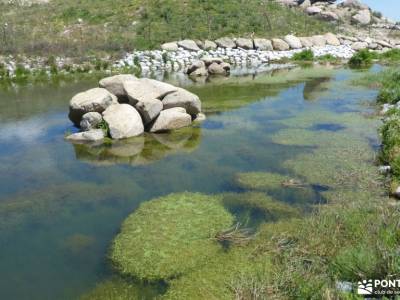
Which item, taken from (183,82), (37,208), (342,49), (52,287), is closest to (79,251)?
(52,287)

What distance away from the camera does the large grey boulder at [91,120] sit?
57.4ft

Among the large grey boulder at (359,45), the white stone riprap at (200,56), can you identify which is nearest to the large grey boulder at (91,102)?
the white stone riprap at (200,56)

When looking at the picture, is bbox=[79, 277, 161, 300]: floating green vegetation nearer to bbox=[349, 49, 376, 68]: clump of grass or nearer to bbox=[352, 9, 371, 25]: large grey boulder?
bbox=[349, 49, 376, 68]: clump of grass

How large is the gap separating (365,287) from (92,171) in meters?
9.77

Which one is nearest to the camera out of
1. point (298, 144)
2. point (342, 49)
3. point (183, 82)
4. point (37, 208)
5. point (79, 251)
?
point (79, 251)

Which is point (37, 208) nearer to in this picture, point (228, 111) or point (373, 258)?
point (373, 258)

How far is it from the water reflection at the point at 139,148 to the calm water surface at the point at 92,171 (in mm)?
38

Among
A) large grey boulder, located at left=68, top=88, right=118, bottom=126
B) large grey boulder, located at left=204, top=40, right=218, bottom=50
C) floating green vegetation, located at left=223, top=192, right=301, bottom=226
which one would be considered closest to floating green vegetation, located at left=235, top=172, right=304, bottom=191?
floating green vegetation, located at left=223, top=192, right=301, bottom=226

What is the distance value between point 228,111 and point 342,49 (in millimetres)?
33907

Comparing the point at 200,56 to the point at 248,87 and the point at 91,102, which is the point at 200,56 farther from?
the point at 91,102

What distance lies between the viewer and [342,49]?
50.4 metres

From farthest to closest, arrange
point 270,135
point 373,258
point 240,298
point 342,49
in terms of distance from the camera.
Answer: point 342,49 → point 270,135 → point 240,298 → point 373,258

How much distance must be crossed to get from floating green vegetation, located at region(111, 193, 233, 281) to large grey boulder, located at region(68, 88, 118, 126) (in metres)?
8.16

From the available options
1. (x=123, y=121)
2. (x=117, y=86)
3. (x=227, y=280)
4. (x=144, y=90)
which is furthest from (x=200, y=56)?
(x=227, y=280)
